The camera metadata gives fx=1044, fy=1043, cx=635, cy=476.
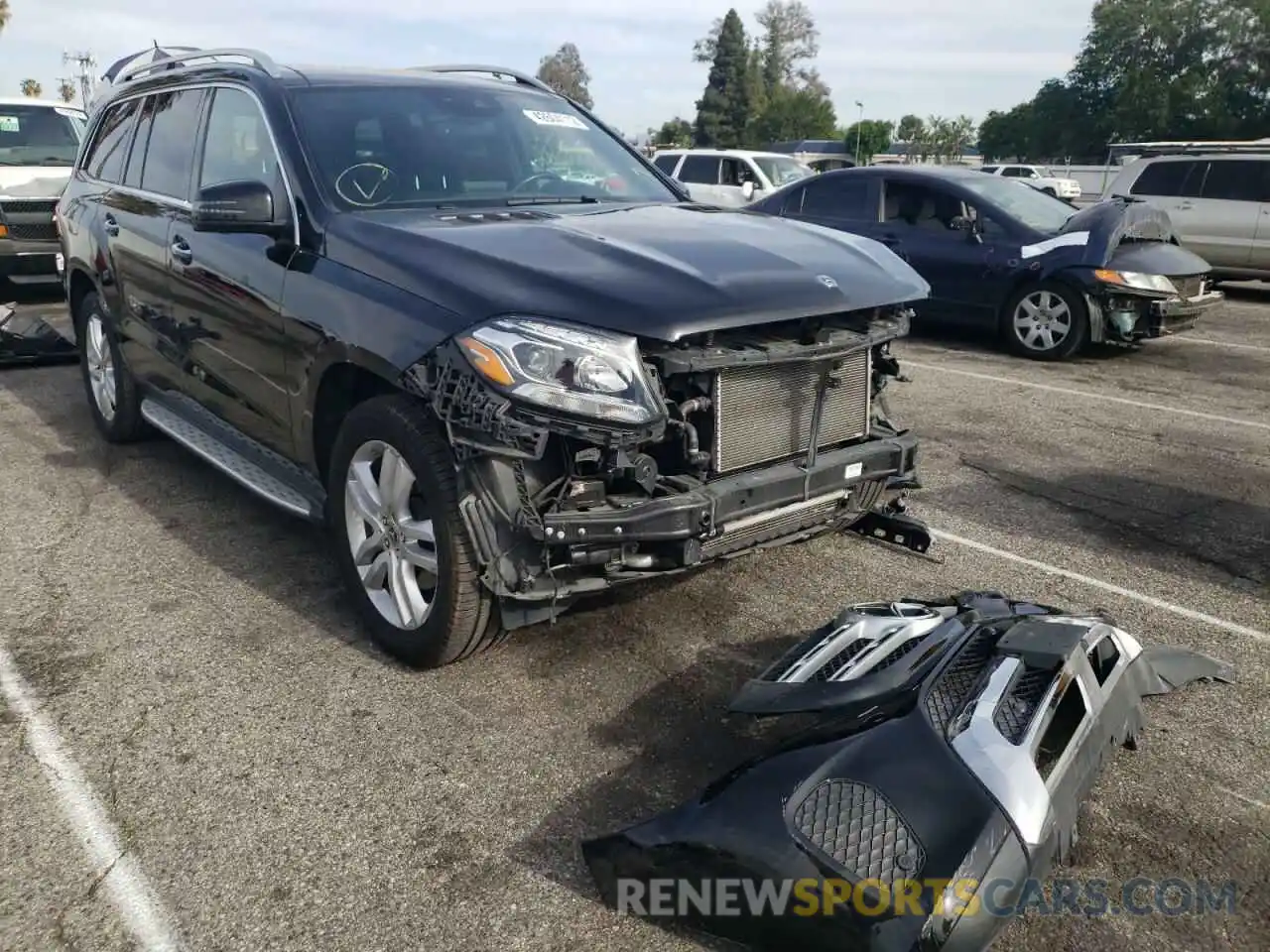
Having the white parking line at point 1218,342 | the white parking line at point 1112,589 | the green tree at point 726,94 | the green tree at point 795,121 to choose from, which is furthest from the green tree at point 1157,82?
the white parking line at point 1112,589

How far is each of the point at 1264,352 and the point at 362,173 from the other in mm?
9238

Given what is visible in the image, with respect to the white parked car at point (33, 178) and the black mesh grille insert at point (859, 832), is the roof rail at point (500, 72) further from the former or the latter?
the white parked car at point (33, 178)

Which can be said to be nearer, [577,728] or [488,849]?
[488,849]

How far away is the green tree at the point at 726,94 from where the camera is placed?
101m

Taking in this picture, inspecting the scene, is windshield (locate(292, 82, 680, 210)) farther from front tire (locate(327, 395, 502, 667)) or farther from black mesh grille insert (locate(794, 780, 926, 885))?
black mesh grille insert (locate(794, 780, 926, 885))

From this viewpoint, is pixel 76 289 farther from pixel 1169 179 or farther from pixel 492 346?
pixel 1169 179

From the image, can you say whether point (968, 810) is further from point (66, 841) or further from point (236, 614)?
point (236, 614)

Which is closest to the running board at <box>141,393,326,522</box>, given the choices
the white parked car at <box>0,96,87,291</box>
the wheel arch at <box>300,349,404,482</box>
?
the wheel arch at <box>300,349,404,482</box>

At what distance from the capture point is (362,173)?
12.8 ft

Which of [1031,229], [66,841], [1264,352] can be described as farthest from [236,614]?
[1264,352]

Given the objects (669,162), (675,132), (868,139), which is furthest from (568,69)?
(669,162)

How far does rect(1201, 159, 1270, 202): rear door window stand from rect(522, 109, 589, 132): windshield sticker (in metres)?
11.9

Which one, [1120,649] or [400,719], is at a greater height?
[1120,649]

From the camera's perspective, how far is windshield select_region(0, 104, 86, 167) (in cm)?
1146
